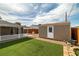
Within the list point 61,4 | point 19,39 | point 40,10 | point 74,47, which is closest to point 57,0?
point 61,4

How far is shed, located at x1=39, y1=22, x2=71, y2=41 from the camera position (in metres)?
8.53

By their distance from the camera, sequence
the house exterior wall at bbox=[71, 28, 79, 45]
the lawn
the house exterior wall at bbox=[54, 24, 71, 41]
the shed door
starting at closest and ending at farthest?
the lawn < the house exterior wall at bbox=[71, 28, 79, 45] < the house exterior wall at bbox=[54, 24, 71, 41] < the shed door

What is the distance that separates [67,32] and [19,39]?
122 inches

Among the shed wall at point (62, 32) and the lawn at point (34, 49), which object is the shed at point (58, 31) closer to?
the shed wall at point (62, 32)

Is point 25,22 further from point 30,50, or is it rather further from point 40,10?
point 30,50

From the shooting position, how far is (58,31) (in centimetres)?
908

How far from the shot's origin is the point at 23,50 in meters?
7.54

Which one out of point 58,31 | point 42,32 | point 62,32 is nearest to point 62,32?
point 62,32

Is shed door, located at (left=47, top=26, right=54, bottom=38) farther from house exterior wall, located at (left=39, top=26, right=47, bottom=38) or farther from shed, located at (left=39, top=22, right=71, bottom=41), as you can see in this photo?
house exterior wall, located at (left=39, top=26, right=47, bottom=38)

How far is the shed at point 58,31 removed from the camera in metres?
8.53

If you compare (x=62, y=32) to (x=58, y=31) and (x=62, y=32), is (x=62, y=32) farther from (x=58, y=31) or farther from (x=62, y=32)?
(x=58, y=31)

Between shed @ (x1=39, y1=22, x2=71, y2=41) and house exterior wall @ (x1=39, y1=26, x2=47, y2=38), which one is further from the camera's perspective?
house exterior wall @ (x1=39, y1=26, x2=47, y2=38)

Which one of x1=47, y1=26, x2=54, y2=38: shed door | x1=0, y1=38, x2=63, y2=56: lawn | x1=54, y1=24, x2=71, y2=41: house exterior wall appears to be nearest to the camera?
x1=0, y1=38, x2=63, y2=56: lawn

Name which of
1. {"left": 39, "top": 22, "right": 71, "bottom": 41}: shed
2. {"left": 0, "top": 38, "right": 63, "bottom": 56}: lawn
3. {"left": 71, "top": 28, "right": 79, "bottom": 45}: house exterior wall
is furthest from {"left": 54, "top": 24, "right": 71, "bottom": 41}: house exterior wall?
{"left": 0, "top": 38, "right": 63, "bottom": 56}: lawn
